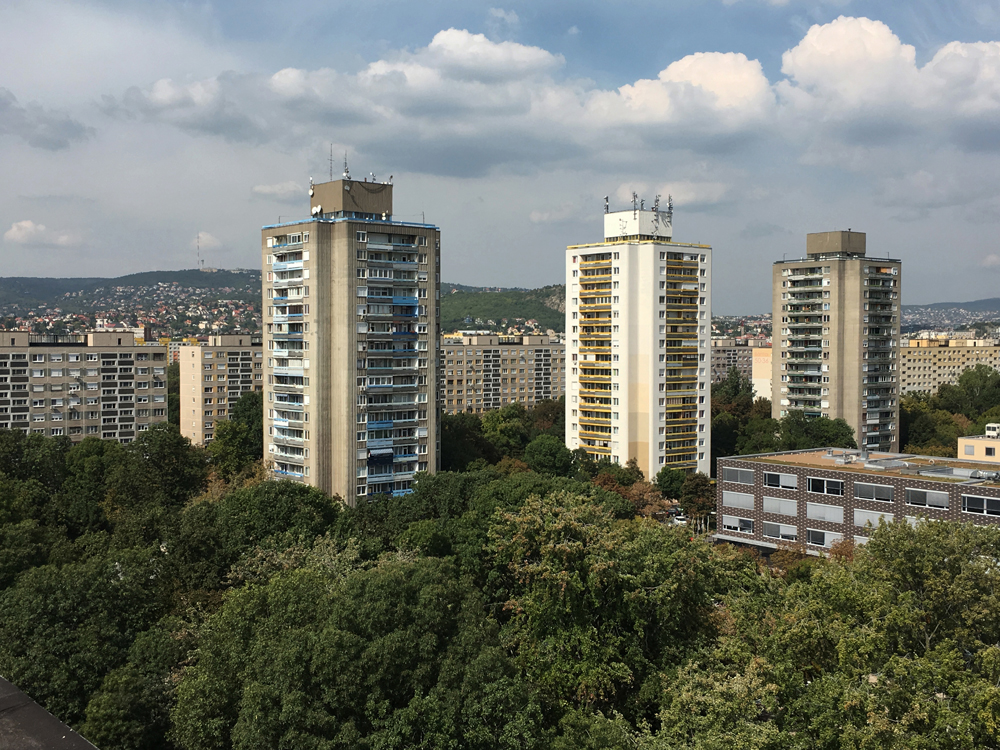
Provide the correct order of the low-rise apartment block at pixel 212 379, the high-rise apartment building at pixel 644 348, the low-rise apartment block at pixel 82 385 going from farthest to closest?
the low-rise apartment block at pixel 212 379
the low-rise apartment block at pixel 82 385
the high-rise apartment building at pixel 644 348

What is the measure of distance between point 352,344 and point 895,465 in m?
36.6

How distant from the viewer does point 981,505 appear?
4422cm

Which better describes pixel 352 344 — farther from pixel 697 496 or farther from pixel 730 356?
pixel 730 356

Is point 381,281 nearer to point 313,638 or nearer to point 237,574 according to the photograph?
point 237,574

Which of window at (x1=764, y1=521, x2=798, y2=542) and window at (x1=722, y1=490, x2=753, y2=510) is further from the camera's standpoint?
window at (x1=722, y1=490, x2=753, y2=510)

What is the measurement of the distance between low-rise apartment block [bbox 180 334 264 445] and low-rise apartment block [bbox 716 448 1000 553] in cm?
6548

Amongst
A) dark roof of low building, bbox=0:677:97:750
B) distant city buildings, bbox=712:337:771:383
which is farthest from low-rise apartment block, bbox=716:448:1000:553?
distant city buildings, bbox=712:337:771:383

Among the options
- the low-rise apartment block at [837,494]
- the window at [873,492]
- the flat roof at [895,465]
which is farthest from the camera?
the window at [873,492]

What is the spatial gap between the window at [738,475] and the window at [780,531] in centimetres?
289

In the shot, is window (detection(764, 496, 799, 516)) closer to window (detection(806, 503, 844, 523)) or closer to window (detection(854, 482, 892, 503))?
window (detection(806, 503, 844, 523))

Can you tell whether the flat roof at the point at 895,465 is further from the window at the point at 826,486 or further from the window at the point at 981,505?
the window at the point at 981,505

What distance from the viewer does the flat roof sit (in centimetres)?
4724

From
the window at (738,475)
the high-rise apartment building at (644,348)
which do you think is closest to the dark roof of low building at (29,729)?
the window at (738,475)

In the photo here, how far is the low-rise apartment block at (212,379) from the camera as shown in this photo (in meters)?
101
